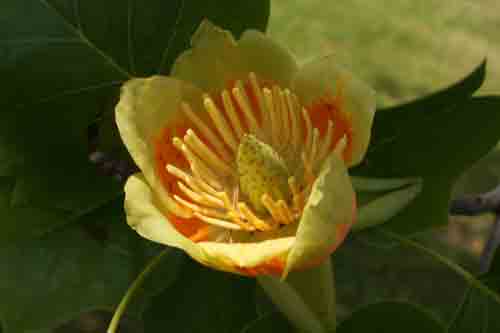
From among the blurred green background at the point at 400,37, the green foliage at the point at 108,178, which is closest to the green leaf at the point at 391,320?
the green foliage at the point at 108,178

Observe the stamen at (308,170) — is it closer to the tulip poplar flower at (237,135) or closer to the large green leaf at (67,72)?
the tulip poplar flower at (237,135)

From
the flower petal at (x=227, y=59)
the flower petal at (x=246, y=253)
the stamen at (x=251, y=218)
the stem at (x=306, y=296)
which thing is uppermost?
the flower petal at (x=227, y=59)

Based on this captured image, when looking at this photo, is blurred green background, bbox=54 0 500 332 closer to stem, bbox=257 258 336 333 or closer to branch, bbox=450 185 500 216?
branch, bbox=450 185 500 216

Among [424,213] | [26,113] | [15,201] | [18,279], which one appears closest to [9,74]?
[26,113]

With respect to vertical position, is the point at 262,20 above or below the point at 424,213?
above

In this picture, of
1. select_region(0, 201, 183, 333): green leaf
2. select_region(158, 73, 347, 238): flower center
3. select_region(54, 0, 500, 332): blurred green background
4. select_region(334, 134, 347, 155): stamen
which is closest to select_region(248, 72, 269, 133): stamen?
select_region(158, 73, 347, 238): flower center

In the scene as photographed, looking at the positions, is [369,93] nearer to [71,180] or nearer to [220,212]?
[220,212]
